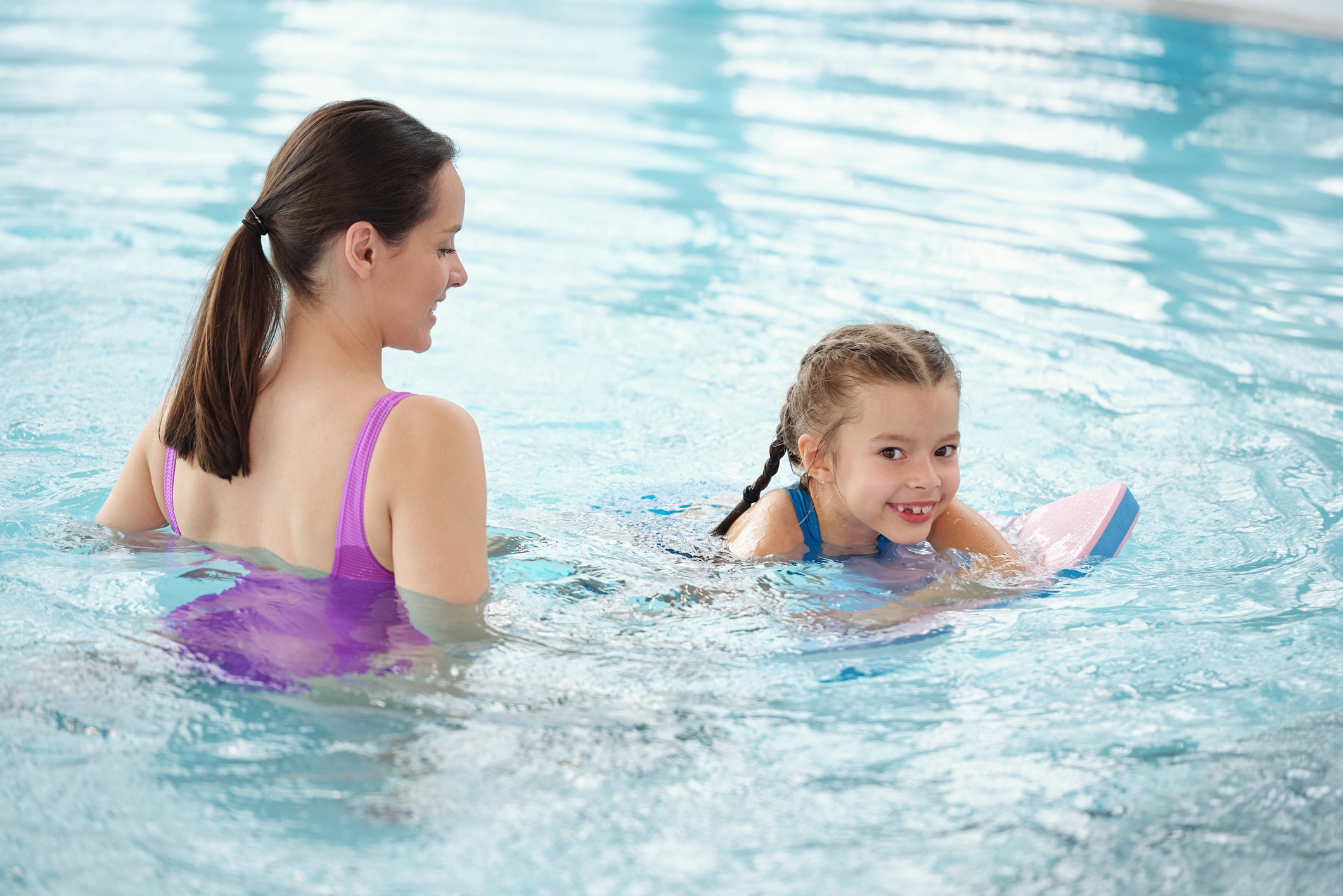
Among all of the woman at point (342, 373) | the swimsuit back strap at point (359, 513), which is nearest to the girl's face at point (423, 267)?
the woman at point (342, 373)

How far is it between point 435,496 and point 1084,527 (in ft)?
6.02

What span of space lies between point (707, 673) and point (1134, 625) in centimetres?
102

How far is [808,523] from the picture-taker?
10.4 ft

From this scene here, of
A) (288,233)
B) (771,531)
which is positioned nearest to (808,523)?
(771,531)

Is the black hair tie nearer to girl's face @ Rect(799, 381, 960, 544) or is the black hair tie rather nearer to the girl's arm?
girl's face @ Rect(799, 381, 960, 544)

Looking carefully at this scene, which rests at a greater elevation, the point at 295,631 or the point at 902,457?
the point at 902,457

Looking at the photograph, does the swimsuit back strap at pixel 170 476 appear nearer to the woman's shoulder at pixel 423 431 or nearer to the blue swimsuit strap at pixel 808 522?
the woman's shoulder at pixel 423 431

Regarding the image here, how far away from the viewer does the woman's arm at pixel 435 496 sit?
2229 mm

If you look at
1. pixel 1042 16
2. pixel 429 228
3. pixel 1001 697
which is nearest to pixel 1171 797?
pixel 1001 697

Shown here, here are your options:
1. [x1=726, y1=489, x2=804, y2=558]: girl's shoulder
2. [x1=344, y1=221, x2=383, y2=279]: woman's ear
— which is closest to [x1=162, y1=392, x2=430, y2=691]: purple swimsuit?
[x1=344, y1=221, x2=383, y2=279]: woman's ear

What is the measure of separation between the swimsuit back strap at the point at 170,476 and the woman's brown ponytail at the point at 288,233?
0.46 ft

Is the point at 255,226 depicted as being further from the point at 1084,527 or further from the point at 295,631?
the point at 1084,527

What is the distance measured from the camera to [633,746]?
2.23 m

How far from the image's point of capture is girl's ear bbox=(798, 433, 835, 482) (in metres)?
3.11
